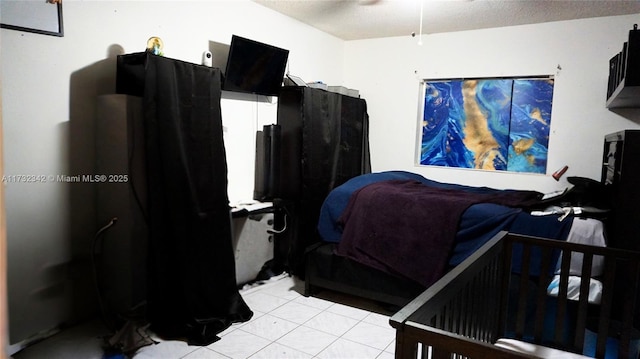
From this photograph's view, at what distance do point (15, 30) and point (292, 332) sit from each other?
2256 millimetres

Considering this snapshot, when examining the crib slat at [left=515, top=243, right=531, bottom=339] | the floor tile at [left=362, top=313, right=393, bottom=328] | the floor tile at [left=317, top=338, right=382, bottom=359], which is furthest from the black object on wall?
the crib slat at [left=515, top=243, right=531, bottom=339]

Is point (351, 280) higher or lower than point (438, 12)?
lower

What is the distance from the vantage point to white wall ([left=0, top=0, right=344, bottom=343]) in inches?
86.2

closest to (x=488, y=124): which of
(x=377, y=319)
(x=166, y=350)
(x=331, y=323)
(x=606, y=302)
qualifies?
(x=377, y=319)

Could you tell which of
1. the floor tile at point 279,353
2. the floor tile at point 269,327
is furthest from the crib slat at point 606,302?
the floor tile at point 269,327

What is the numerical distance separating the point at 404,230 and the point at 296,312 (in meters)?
0.96

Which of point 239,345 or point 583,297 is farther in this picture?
point 239,345

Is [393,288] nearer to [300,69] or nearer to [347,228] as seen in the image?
[347,228]

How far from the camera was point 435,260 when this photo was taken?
280 cm

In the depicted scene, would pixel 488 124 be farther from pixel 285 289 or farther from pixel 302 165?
pixel 285 289

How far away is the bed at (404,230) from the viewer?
267cm

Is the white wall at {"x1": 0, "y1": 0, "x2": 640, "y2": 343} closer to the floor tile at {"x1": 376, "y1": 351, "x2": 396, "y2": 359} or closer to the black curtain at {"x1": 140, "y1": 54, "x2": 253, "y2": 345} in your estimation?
the black curtain at {"x1": 140, "y1": 54, "x2": 253, "y2": 345}

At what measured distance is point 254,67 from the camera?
3.31m

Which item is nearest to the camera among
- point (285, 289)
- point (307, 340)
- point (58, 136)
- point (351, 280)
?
point (58, 136)
